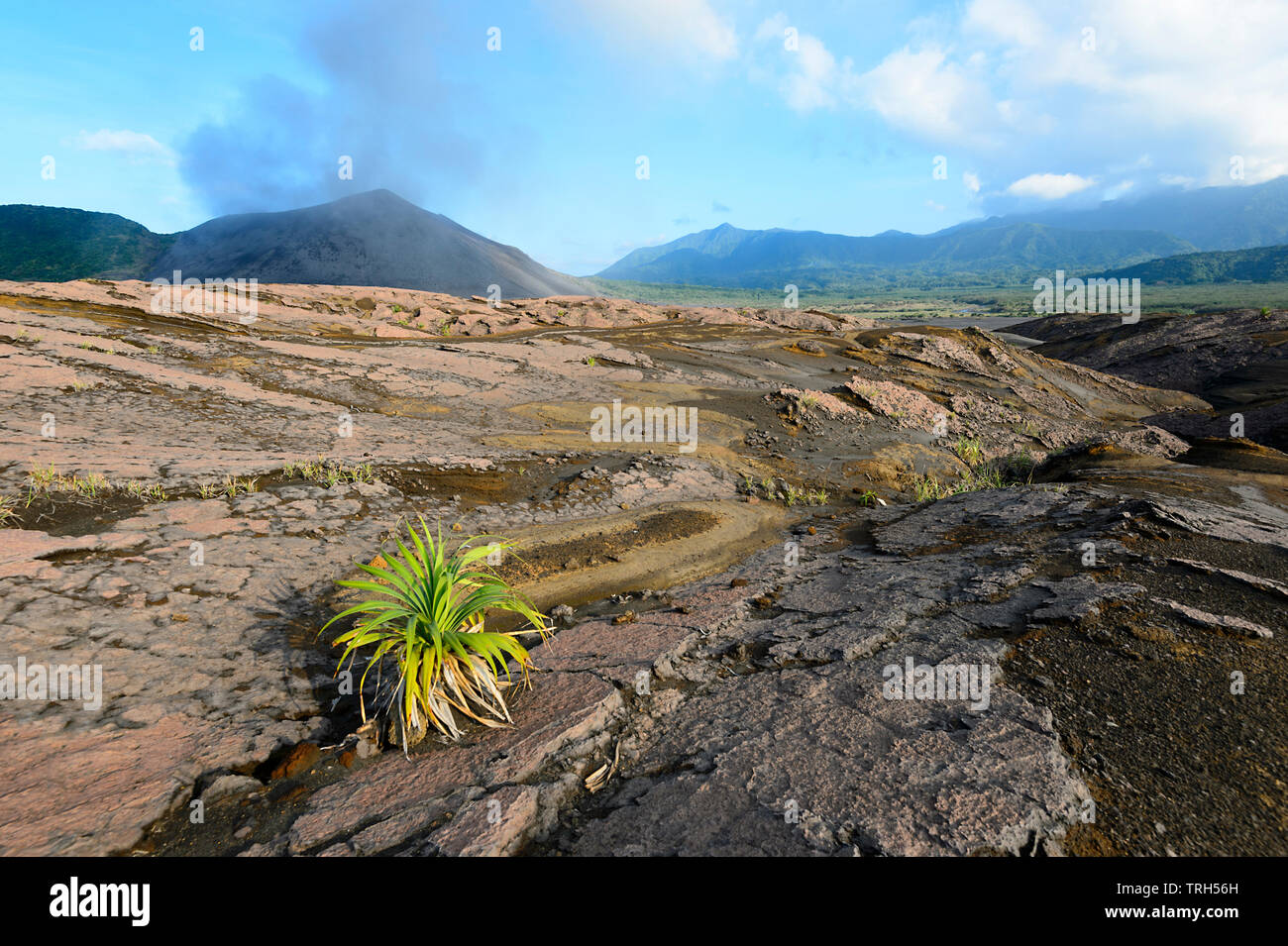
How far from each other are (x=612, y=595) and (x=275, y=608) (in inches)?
124

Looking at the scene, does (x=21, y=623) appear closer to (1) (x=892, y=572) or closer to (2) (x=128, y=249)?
(1) (x=892, y=572)

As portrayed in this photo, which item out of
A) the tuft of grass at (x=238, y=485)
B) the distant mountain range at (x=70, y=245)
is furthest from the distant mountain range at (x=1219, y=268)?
the distant mountain range at (x=70, y=245)

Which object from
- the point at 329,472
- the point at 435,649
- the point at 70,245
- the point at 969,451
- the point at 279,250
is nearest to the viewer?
the point at 435,649

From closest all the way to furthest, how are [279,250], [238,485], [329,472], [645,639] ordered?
[645,639] → [238,485] → [329,472] → [279,250]

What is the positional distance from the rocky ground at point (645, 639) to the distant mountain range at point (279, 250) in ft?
290

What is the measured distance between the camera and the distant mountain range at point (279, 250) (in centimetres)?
8669

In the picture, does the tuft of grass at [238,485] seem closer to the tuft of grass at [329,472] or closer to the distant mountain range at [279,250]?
the tuft of grass at [329,472]

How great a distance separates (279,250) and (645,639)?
110 m

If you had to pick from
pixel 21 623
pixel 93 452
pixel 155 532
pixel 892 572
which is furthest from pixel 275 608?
pixel 892 572

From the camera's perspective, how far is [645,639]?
467cm

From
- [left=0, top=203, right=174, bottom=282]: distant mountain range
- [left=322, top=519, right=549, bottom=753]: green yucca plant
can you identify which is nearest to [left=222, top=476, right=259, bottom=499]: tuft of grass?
[left=322, top=519, right=549, bottom=753]: green yucca plant

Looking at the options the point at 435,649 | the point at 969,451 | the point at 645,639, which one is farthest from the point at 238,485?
the point at 969,451

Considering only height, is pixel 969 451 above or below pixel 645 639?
above

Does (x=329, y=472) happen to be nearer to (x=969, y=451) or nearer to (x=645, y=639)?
(x=645, y=639)
